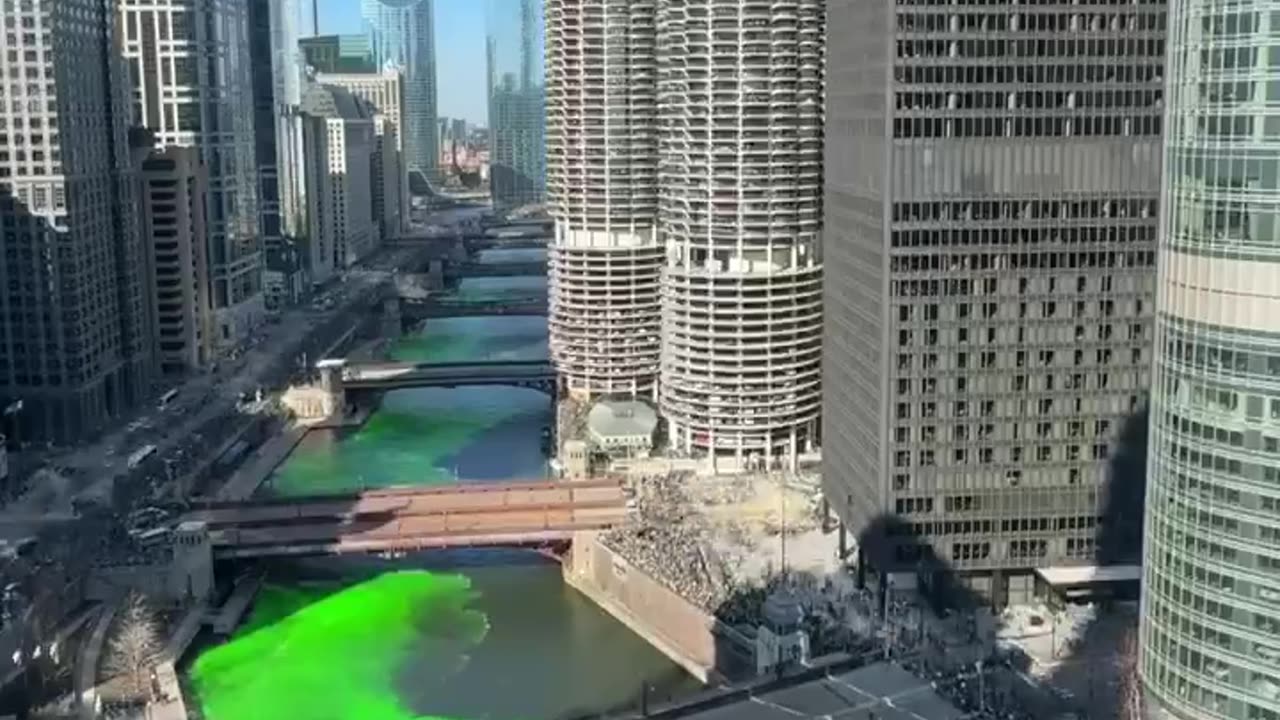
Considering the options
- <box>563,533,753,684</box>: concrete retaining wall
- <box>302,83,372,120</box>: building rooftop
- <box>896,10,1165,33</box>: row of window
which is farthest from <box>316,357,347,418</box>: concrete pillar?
<box>302,83,372,120</box>: building rooftop

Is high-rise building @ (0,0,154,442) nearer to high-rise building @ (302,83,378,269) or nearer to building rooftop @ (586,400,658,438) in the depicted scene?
building rooftop @ (586,400,658,438)

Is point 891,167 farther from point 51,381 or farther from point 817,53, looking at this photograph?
point 51,381

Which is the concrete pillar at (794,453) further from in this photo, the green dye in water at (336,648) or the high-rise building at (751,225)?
the green dye in water at (336,648)

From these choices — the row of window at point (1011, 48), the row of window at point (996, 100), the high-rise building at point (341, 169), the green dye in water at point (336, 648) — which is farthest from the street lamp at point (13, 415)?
the high-rise building at point (341, 169)

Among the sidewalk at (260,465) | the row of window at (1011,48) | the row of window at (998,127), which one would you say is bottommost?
the sidewalk at (260,465)

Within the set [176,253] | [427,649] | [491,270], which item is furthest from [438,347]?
[427,649]

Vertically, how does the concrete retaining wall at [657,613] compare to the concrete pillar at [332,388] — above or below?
below

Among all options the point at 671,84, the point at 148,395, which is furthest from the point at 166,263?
the point at 671,84
